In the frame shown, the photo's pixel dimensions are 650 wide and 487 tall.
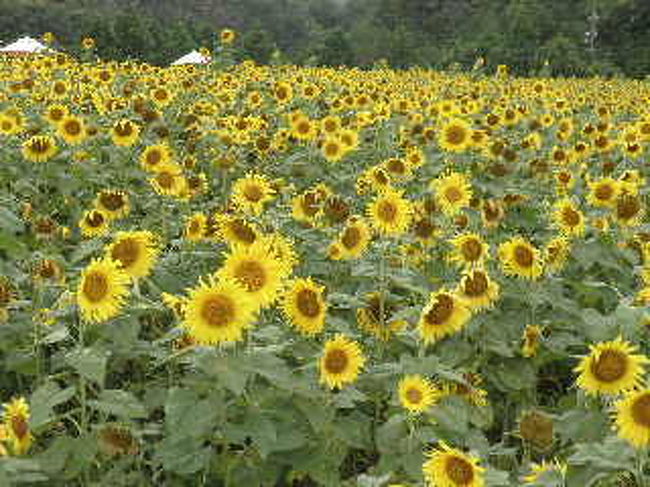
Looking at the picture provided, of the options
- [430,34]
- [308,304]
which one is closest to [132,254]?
[308,304]

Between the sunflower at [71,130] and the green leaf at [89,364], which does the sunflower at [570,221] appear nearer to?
the green leaf at [89,364]

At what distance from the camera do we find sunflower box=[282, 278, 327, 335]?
3510mm

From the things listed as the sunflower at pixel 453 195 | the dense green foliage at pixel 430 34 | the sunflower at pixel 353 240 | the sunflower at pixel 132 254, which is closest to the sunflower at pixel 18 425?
the sunflower at pixel 132 254

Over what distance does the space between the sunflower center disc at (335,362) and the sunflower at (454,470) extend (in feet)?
2.34

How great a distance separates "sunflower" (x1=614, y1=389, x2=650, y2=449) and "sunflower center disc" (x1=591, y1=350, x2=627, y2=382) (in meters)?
0.32

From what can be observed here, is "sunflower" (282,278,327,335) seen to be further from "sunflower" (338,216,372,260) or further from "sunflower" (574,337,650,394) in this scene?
"sunflower" (574,337,650,394)

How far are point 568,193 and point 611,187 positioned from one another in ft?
4.30

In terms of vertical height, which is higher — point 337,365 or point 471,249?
point 471,249

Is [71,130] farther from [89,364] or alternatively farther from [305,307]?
[89,364]

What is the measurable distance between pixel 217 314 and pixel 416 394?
71 cm

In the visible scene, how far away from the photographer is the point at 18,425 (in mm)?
2961

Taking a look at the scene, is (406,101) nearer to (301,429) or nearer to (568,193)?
(568,193)

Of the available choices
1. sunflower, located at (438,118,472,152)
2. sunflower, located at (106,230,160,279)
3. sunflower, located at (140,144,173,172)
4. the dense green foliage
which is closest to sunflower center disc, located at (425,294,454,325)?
sunflower, located at (106,230,160,279)

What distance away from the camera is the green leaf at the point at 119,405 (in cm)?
304
